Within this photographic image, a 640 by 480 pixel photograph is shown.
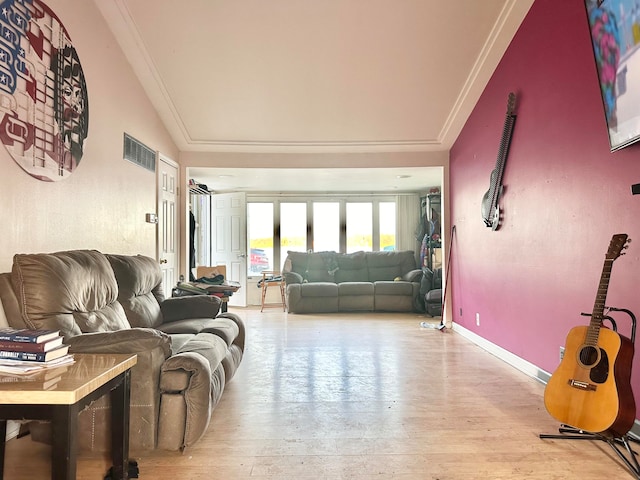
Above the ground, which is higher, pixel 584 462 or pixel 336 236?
pixel 336 236

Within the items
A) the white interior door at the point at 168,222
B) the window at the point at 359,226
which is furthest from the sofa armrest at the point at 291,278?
the white interior door at the point at 168,222

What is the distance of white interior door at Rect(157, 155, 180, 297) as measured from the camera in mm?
4549

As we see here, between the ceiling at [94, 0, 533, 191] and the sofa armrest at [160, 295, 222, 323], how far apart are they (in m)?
2.09

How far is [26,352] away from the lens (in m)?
1.49

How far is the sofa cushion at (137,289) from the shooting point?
285 cm

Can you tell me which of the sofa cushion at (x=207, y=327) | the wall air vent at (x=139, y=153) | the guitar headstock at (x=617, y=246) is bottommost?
the sofa cushion at (x=207, y=327)

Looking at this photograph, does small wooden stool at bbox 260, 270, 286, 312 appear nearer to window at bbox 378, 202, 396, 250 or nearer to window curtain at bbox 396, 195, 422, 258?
window at bbox 378, 202, 396, 250

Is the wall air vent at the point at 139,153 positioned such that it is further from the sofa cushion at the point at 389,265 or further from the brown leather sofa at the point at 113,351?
the sofa cushion at the point at 389,265

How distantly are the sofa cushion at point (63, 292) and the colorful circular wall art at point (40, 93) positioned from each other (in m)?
0.63

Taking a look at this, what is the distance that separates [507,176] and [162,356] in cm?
309

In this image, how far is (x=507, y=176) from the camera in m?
3.72

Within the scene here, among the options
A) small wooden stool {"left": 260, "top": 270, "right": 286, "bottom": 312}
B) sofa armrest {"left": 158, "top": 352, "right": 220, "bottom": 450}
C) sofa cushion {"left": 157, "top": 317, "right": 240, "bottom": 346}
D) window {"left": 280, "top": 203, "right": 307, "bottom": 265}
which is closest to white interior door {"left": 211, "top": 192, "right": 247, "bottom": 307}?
small wooden stool {"left": 260, "top": 270, "right": 286, "bottom": 312}

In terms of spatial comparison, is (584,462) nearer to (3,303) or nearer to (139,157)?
(3,303)

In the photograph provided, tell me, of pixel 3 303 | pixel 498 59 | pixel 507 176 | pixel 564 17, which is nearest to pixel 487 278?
pixel 507 176
